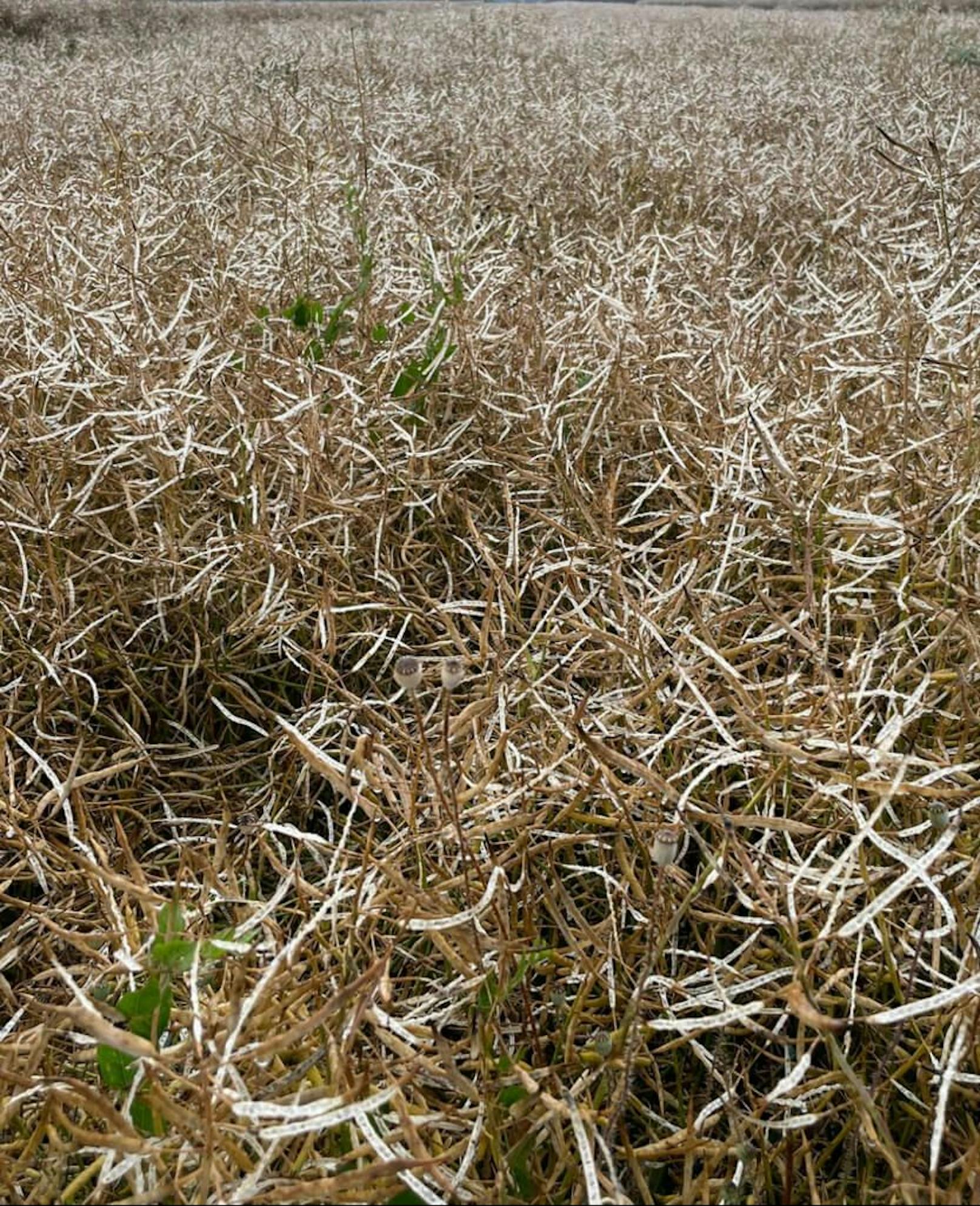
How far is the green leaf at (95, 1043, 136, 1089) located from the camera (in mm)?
702

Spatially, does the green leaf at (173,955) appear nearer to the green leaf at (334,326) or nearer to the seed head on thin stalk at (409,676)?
the seed head on thin stalk at (409,676)

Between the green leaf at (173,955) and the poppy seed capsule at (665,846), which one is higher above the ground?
the poppy seed capsule at (665,846)

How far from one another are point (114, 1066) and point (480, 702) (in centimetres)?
44

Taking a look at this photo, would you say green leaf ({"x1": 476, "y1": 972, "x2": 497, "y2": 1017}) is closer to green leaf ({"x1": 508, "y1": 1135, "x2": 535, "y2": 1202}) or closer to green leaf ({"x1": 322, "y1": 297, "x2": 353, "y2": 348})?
green leaf ({"x1": 508, "y1": 1135, "x2": 535, "y2": 1202})

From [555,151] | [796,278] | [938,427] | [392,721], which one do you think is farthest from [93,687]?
[555,151]

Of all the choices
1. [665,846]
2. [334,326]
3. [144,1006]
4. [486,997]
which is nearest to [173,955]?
[144,1006]

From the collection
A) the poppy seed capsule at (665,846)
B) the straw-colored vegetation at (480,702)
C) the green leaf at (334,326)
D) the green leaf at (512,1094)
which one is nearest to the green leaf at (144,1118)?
the straw-colored vegetation at (480,702)

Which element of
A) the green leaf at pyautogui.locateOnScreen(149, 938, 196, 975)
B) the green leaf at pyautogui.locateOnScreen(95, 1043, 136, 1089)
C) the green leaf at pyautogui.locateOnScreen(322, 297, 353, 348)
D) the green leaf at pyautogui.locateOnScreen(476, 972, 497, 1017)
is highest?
the green leaf at pyautogui.locateOnScreen(322, 297, 353, 348)

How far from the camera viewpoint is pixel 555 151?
9.46 feet

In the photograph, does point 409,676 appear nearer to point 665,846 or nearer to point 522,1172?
point 665,846

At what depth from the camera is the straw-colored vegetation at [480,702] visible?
72cm

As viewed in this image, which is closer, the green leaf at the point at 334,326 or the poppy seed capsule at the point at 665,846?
the poppy seed capsule at the point at 665,846

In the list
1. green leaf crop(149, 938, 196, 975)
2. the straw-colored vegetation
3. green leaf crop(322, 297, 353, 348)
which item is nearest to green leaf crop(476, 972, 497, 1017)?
the straw-colored vegetation

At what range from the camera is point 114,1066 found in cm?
70
